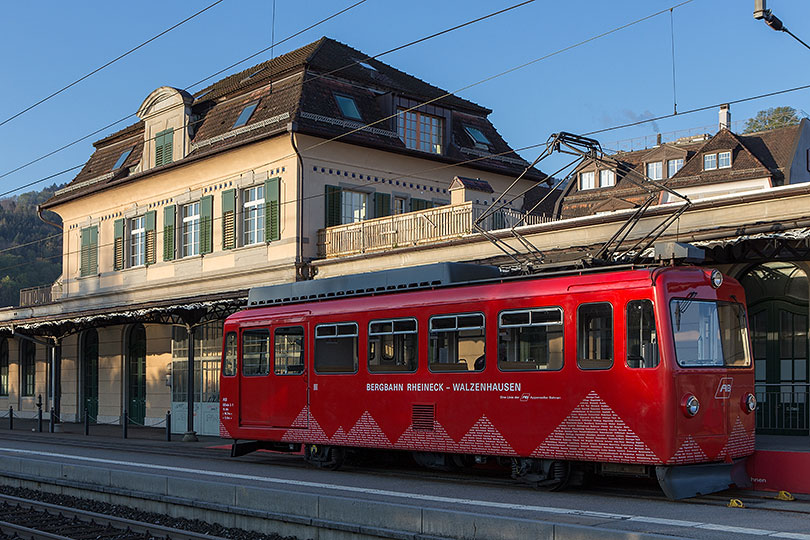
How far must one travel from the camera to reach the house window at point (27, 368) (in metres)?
41.0

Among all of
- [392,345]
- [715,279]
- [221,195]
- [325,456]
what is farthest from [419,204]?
[715,279]

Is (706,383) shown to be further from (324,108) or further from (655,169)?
(655,169)

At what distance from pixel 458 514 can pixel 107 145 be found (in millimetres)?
30773

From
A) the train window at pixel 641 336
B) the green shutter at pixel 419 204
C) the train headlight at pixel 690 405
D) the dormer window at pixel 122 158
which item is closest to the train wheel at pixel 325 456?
the train window at pixel 641 336

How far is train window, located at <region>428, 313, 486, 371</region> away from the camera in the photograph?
544 inches

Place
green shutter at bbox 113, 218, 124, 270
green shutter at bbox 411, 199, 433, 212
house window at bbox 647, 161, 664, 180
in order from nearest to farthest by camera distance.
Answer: green shutter at bbox 411, 199, 433, 212 → green shutter at bbox 113, 218, 124, 270 → house window at bbox 647, 161, 664, 180

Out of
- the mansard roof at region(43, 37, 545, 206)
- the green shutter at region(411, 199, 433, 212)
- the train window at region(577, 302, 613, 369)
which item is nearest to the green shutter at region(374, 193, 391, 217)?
the green shutter at region(411, 199, 433, 212)

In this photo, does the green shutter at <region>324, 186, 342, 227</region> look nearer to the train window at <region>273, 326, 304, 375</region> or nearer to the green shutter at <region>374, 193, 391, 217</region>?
the green shutter at <region>374, 193, 391, 217</region>

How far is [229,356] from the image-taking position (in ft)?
61.4

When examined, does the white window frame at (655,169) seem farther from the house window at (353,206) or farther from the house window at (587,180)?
the house window at (353,206)

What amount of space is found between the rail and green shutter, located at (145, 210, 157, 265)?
21.1 m

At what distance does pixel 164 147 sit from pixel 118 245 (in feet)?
14.2

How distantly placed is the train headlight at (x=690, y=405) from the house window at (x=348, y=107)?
18.0 meters

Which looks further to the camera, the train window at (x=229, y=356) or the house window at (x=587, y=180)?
the house window at (x=587, y=180)
